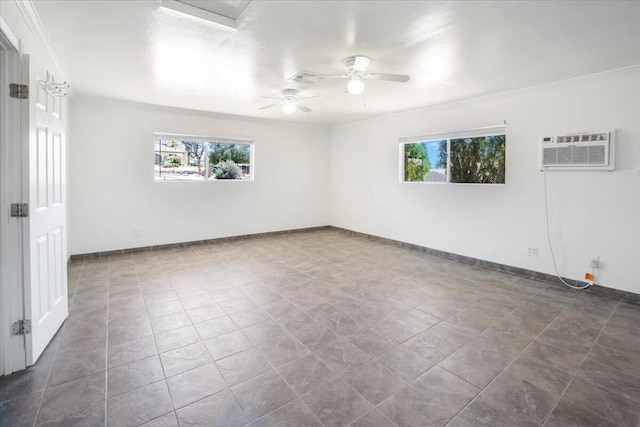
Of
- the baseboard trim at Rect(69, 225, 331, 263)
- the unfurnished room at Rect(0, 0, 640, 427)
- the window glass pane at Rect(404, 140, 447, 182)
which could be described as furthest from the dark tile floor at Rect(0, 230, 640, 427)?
the window glass pane at Rect(404, 140, 447, 182)

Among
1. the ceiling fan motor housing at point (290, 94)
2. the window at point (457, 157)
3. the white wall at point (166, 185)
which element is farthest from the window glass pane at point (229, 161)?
the window at point (457, 157)

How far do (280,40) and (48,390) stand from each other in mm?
2967

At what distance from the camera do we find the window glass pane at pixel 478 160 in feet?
14.6

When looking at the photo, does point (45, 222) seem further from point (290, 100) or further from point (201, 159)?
point (201, 159)

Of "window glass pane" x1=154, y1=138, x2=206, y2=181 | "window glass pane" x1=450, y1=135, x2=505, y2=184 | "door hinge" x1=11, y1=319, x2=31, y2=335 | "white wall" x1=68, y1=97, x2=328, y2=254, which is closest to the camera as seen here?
"door hinge" x1=11, y1=319, x2=31, y2=335

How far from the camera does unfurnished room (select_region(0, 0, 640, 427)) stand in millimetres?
1962

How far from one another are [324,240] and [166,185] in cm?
306

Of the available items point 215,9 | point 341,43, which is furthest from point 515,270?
point 215,9

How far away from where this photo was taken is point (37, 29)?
2426mm

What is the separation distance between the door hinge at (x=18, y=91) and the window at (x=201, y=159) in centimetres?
340

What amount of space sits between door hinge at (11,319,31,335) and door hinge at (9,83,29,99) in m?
1.47

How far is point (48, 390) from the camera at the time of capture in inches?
75.4

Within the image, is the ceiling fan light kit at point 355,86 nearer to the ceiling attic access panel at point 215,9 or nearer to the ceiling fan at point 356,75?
the ceiling fan at point 356,75

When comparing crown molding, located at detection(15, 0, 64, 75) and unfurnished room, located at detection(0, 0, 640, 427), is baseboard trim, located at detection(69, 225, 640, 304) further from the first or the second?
crown molding, located at detection(15, 0, 64, 75)
